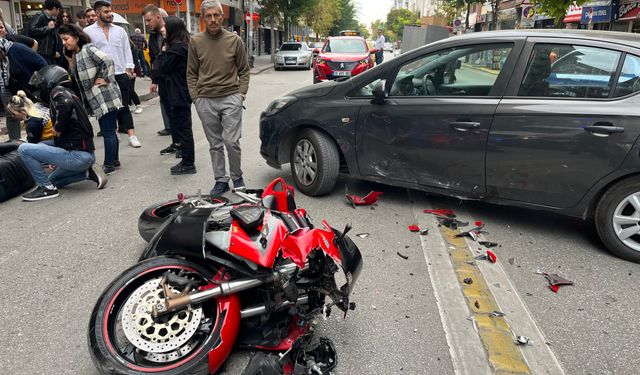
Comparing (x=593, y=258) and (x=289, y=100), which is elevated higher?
(x=289, y=100)

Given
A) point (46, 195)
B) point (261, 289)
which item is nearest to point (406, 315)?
point (261, 289)

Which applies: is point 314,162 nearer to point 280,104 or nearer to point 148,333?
point 280,104

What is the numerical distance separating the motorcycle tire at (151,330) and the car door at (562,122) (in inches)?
110

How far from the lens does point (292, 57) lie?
89.8 ft

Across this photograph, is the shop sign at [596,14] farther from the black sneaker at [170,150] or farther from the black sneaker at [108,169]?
the black sneaker at [108,169]

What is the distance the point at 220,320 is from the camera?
2.38 m

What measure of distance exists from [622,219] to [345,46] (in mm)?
14617

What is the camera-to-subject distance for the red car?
52.0 ft

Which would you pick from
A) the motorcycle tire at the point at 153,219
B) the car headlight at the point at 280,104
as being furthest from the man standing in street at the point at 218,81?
the motorcycle tire at the point at 153,219

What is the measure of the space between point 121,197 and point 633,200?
4.79m

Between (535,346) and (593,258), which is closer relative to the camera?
(535,346)

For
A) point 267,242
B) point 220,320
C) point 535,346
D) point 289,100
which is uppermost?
point 289,100

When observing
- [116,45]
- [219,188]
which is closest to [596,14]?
[116,45]

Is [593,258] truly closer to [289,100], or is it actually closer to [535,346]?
[535,346]
